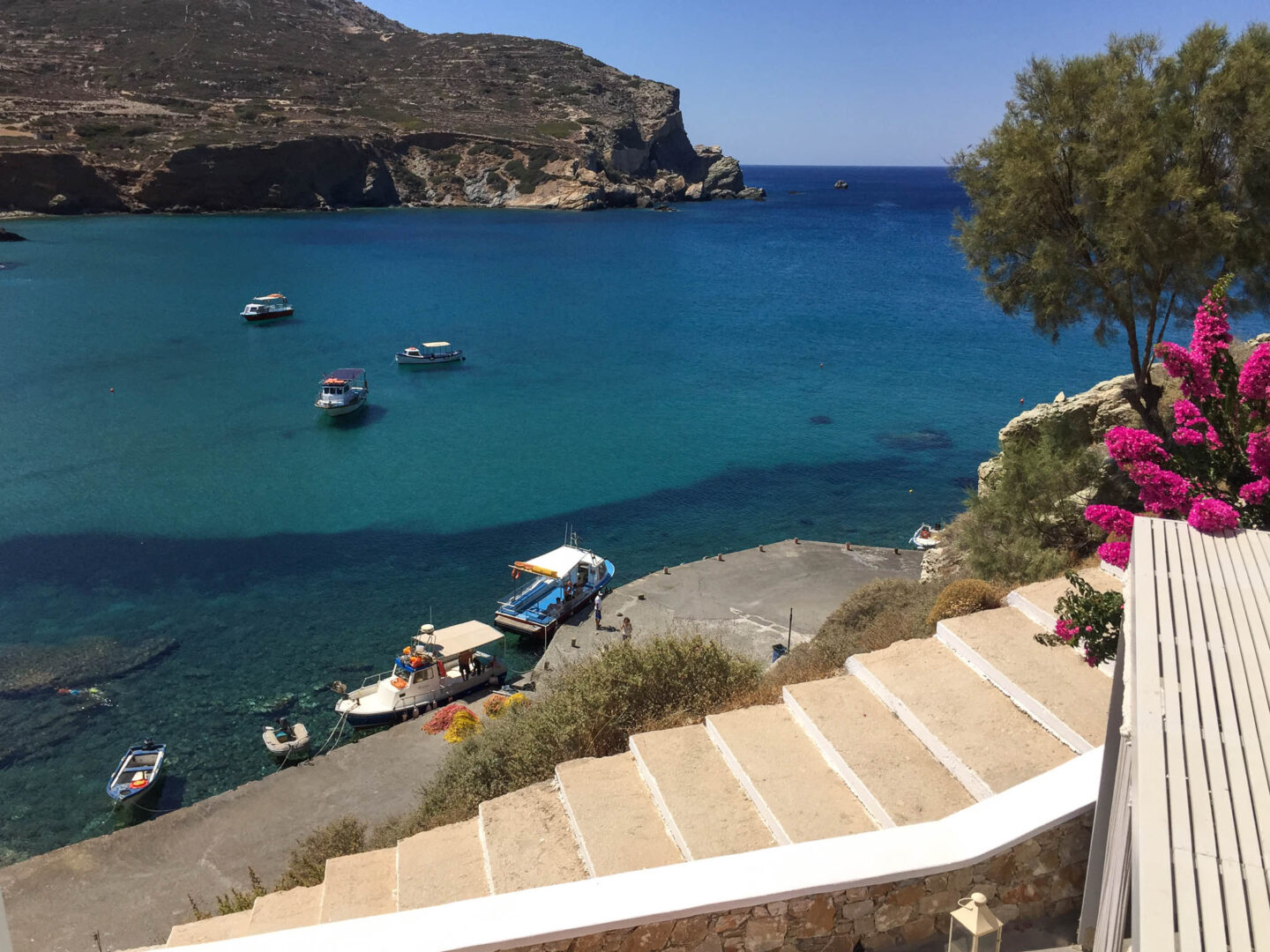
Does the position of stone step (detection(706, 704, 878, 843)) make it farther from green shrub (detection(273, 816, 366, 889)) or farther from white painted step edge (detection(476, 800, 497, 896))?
green shrub (detection(273, 816, 366, 889))

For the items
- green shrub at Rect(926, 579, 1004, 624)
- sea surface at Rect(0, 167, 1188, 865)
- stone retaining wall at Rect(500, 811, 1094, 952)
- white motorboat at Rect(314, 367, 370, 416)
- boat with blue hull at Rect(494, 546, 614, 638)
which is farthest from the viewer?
white motorboat at Rect(314, 367, 370, 416)

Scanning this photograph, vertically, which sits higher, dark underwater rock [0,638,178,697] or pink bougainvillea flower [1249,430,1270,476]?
pink bougainvillea flower [1249,430,1270,476]

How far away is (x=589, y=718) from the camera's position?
28.1 feet

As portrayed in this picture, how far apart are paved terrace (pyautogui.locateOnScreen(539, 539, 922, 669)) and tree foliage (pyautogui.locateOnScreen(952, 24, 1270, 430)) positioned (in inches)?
346

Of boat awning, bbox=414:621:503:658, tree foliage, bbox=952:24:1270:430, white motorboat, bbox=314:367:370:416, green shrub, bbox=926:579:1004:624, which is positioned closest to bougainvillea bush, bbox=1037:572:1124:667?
green shrub, bbox=926:579:1004:624

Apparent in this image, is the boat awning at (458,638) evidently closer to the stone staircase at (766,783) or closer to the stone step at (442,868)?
the stone staircase at (766,783)

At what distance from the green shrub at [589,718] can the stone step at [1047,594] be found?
290 centimetres

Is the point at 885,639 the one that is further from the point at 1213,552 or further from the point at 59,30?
the point at 59,30

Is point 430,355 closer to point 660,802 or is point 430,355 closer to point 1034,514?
point 1034,514

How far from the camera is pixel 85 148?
101 meters

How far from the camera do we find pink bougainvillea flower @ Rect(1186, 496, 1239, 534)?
233 inches

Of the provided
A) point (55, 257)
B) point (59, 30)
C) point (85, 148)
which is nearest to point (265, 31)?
point (59, 30)

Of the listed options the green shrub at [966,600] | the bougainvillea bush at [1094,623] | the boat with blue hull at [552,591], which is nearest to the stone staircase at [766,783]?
the bougainvillea bush at [1094,623]

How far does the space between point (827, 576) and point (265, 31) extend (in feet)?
575
